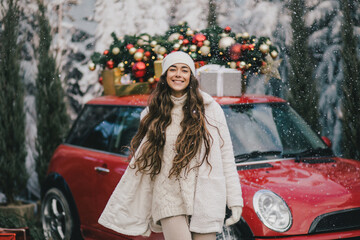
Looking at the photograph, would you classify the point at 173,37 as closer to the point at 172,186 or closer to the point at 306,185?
the point at 306,185

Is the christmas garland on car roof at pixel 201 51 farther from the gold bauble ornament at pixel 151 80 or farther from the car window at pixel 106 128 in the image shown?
the car window at pixel 106 128

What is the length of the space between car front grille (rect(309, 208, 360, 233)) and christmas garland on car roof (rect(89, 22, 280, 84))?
1863 mm

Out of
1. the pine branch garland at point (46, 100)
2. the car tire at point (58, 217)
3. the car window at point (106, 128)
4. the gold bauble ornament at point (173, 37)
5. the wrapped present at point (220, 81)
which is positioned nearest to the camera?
the wrapped present at point (220, 81)

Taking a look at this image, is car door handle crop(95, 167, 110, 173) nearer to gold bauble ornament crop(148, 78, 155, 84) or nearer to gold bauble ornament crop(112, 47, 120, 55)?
gold bauble ornament crop(148, 78, 155, 84)

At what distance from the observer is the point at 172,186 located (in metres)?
3.53

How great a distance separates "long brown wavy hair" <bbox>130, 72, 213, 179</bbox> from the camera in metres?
3.48

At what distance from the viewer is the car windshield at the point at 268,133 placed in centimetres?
472

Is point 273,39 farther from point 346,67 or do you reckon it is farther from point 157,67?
point 157,67

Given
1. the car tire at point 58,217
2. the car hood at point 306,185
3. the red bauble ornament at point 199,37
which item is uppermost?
the red bauble ornament at point 199,37

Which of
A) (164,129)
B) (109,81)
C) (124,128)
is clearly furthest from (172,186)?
(109,81)

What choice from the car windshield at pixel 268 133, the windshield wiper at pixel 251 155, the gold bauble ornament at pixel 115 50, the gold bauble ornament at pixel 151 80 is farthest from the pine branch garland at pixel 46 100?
the windshield wiper at pixel 251 155

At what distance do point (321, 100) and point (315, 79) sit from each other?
16.5 inches

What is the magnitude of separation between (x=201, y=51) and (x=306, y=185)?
1.93 meters

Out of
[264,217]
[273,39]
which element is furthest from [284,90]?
[264,217]
